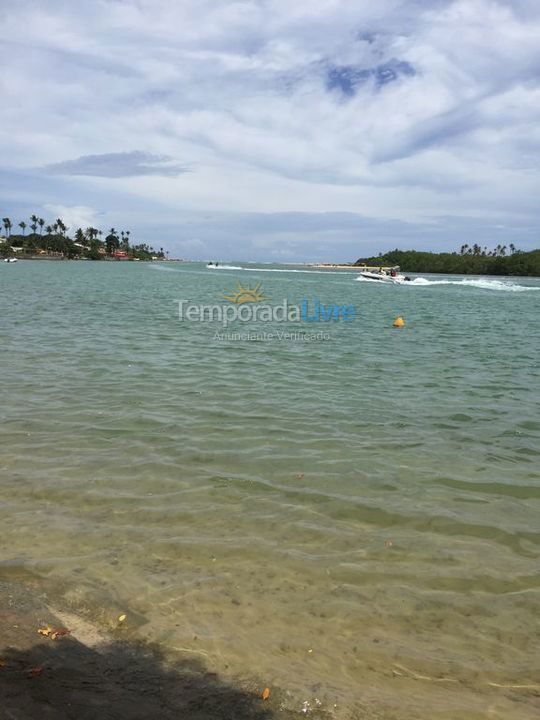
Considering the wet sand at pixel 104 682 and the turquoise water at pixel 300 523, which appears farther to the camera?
the turquoise water at pixel 300 523

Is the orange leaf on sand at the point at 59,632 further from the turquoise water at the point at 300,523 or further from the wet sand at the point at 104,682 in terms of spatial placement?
the turquoise water at the point at 300,523

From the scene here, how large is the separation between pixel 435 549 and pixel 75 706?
366 centimetres

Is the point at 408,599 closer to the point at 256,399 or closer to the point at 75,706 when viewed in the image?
the point at 75,706

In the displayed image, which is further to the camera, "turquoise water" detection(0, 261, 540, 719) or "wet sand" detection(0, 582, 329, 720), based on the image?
"turquoise water" detection(0, 261, 540, 719)

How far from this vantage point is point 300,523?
19.3ft

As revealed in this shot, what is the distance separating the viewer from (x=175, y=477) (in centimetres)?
695

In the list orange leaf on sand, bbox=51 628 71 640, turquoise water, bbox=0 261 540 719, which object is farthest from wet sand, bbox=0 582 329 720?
turquoise water, bbox=0 261 540 719

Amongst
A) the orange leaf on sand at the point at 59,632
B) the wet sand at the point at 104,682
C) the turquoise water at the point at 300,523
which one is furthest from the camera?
the turquoise water at the point at 300,523

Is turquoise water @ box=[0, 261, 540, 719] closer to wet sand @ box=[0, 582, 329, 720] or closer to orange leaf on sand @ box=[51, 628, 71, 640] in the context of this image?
wet sand @ box=[0, 582, 329, 720]

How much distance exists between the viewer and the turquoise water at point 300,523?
3928mm

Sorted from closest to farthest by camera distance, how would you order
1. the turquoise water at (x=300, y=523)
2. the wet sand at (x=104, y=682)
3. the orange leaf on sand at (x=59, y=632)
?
1. the wet sand at (x=104, y=682)
2. the orange leaf on sand at (x=59, y=632)
3. the turquoise water at (x=300, y=523)

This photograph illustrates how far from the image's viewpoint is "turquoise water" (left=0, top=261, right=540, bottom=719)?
3.93 m

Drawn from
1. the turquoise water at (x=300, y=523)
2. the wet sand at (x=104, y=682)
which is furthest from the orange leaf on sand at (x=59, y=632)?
the turquoise water at (x=300, y=523)

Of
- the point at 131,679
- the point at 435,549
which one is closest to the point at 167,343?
the point at 435,549
